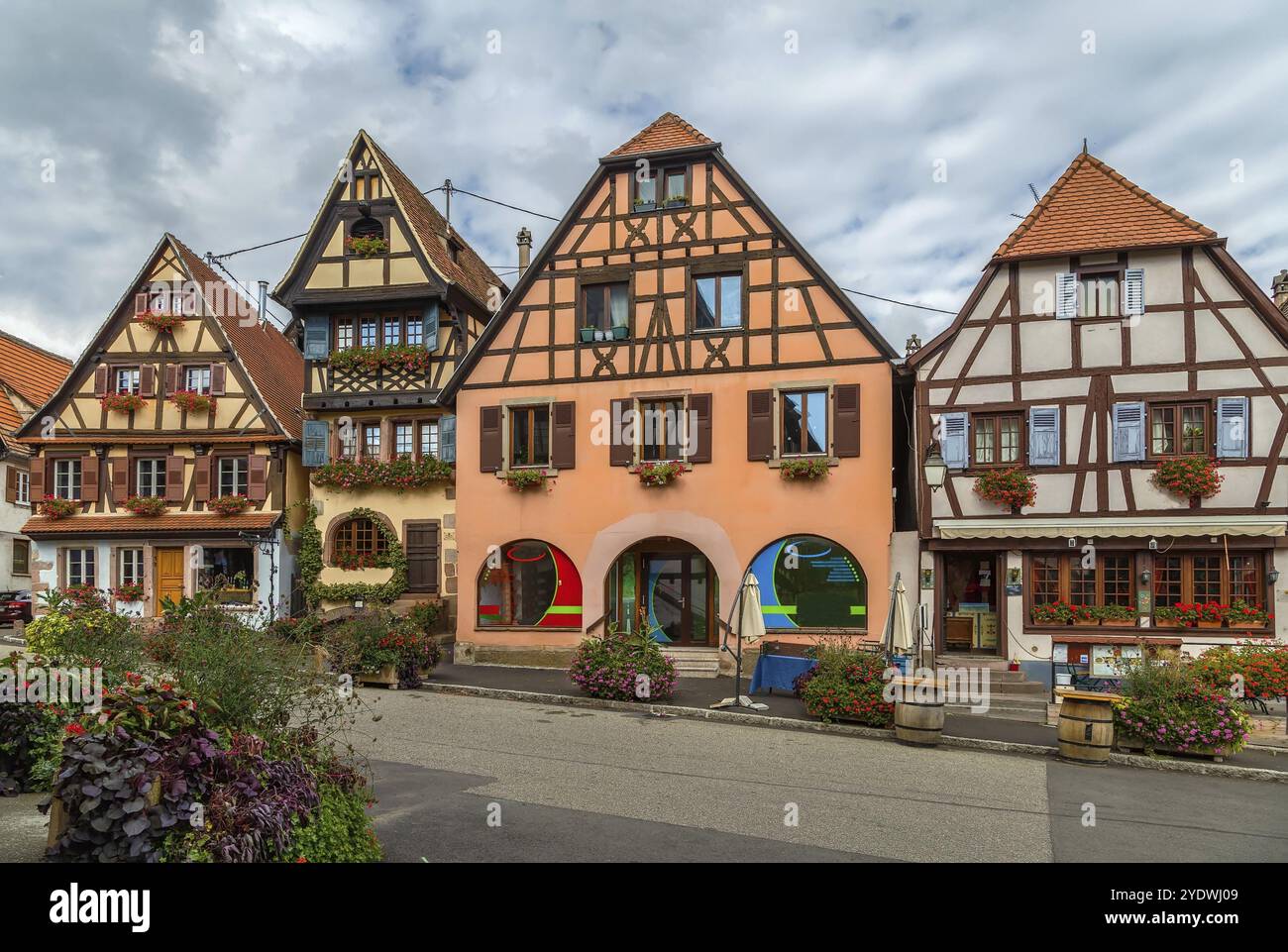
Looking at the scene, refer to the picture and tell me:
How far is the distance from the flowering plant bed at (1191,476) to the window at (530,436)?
475 inches

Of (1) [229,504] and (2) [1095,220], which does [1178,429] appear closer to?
(2) [1095,220]

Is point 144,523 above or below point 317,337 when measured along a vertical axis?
below

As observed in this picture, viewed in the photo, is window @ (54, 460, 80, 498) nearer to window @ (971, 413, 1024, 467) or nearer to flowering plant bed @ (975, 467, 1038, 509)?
window @ (971, 413, 1024, 467)

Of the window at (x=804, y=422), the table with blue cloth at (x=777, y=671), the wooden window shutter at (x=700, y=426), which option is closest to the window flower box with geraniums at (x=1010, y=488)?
the window at (x=804, y=422)

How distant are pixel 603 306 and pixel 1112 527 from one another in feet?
36.1

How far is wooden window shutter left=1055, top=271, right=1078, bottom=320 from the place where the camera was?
675 inches

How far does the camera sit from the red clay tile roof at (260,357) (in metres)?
25.0

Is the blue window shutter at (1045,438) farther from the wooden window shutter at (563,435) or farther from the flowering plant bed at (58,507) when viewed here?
the flowering plant bed at (58,507)

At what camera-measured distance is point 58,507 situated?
24.5 meters

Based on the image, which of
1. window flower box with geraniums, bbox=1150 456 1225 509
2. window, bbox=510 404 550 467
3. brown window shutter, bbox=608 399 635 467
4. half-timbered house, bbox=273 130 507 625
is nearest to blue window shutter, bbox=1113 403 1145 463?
window flower box with geraniums, bbox=1150 456 1225 509

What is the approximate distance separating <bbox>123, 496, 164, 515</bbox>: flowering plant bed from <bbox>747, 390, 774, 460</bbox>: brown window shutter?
15723 mm

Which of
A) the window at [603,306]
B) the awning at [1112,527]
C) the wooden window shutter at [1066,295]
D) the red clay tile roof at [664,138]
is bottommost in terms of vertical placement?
the awning at [1112,527]

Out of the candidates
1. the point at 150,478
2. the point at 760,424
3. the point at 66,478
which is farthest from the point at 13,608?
the point at 760,424
